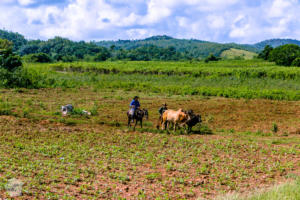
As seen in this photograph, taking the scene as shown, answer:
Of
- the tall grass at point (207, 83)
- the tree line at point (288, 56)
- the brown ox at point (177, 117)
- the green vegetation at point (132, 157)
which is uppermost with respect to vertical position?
the tree line at point (288, 56)

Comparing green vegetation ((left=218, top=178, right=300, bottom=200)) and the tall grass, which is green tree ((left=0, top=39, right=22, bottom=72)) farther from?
green vegetation ((left=218, top=178, right=300, bottom=200))

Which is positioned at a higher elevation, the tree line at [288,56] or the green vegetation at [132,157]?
the tree line at [288,56]

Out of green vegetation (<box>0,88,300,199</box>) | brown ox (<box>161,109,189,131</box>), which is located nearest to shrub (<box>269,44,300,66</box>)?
green vegetation (<box>0,88,300,199</box>)

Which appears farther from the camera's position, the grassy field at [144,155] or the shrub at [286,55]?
the shrub at [286,55]

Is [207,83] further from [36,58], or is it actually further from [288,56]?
[36,58]

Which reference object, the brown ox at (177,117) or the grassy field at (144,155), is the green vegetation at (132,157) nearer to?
the grassy field at (144,155)

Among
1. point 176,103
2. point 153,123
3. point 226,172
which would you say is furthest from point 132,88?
point 226,172

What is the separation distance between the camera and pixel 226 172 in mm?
11016

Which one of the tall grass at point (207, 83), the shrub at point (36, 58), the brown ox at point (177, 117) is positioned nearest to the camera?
the brown ox at point (177, 117)

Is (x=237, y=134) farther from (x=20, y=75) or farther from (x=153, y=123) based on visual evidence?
(x=20, y=75)

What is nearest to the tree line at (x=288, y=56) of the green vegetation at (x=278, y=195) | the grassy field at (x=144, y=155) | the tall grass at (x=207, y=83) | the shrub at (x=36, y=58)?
the tall grass at (x=207, y=83)

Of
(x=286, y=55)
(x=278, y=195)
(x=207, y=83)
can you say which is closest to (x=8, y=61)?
(x=207, y=83)

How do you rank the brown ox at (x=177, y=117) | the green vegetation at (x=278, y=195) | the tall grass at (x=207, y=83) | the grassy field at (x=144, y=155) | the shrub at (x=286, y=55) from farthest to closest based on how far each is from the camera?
the shrub at (x=286, y=55), the tall grass at (x=207, y=83), the brown ox at (x=177, y=117), the grassy field at (x=144, y=155), the green vegetation at (x=278, y=195)

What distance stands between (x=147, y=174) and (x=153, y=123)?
34.1ft
